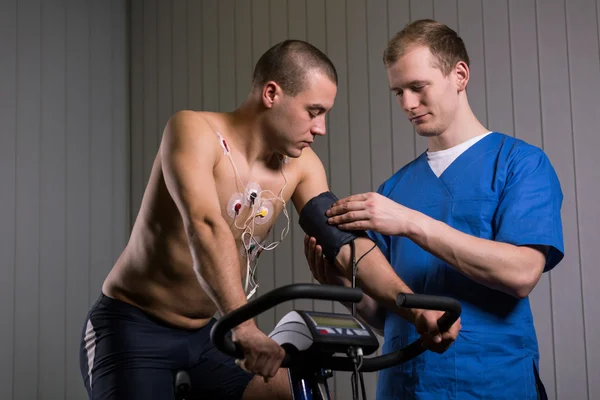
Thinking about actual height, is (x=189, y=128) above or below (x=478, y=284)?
above

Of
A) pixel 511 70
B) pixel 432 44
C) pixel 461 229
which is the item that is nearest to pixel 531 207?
pixel 461 229

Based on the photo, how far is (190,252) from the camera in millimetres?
1987

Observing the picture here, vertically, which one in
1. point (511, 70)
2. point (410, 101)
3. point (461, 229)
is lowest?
point (461, 229)

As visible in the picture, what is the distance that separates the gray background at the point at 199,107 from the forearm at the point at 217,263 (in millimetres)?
1807

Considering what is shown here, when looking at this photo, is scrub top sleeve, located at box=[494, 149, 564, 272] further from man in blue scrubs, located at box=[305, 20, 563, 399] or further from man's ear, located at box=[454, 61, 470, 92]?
man's ear, located at box=[454, 61, 470, 92]

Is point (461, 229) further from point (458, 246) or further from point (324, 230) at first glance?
point (324, 230)

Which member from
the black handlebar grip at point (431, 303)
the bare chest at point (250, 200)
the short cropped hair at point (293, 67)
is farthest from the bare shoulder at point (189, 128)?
the black handlebar grip at point (431, 303)

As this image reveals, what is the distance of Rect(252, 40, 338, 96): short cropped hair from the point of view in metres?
2.05

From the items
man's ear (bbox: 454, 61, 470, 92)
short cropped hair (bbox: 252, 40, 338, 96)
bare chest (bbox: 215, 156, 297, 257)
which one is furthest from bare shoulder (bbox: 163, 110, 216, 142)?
man's ear (bbox: 454, 61, 470, 92)

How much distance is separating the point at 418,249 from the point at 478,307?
23cm

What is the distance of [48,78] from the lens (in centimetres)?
402

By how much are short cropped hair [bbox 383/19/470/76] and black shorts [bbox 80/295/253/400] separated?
1000mm

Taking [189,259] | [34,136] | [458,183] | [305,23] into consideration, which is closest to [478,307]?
[458,183]

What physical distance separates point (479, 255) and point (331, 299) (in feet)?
2.39
